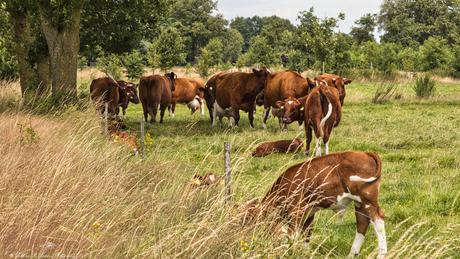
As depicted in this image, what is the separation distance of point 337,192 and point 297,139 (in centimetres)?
552

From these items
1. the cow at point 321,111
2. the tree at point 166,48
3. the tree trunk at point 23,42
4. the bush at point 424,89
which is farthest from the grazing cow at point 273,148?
the tree at point 166,48

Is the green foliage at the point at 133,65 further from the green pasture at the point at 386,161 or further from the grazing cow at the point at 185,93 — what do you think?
the green pasture at the point at 386,161

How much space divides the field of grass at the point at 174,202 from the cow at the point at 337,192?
0.20 meters

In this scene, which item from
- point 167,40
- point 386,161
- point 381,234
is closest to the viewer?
point 381,234

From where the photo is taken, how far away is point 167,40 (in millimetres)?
44000

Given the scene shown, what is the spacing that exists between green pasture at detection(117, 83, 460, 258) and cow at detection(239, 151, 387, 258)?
0.23m

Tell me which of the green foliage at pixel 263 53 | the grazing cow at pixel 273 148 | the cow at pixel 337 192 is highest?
the green foliage at pixel 263 53

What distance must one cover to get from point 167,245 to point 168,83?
12.3 m

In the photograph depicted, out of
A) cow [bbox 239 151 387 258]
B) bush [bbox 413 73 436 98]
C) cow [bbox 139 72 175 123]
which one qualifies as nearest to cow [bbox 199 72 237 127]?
Result: cow [bbox 139 72 175 123]

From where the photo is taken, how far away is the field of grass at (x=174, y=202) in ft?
10.6

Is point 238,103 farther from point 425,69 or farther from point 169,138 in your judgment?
point 425,69

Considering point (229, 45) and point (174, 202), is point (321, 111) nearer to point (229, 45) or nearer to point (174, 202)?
point (174, 202)

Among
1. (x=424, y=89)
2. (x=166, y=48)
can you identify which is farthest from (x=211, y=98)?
(x=166, y=48)

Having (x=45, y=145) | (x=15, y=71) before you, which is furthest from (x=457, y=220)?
(x=15, y=71)
